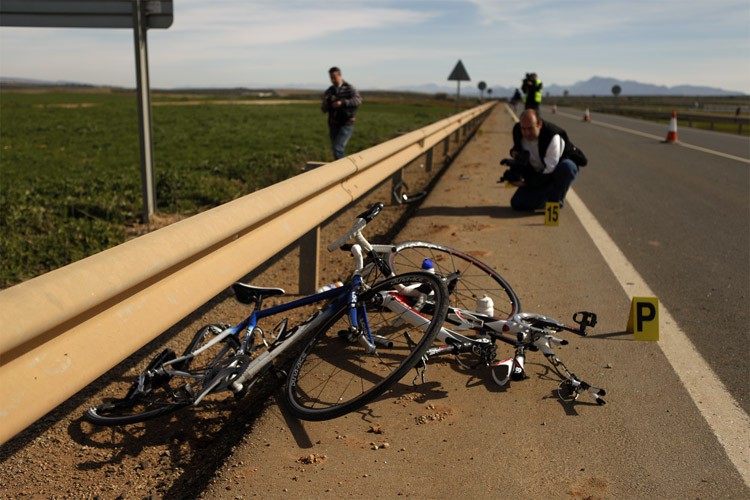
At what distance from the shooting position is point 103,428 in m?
3.60

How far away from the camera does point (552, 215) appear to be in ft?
26.3

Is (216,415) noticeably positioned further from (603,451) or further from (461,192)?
(461,192)

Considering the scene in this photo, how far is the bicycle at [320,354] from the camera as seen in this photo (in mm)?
3391

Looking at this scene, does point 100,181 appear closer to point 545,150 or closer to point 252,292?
point 545,150

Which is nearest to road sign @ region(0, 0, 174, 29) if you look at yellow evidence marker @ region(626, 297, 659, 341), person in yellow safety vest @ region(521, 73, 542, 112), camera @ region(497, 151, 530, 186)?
camera @ region(497, 151, 530, 186)

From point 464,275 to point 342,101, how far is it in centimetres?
760

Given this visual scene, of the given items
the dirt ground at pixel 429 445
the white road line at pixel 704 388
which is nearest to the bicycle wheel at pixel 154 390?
the dirt ground at pixel 429 445

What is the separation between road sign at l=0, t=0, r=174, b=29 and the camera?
8.77 m

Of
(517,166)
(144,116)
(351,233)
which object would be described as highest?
(144,116)

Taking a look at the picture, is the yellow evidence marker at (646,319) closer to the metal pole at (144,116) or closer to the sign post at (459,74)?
the metal pole at (144,116)

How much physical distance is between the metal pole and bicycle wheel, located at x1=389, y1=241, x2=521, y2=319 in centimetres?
460

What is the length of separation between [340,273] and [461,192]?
173 inches

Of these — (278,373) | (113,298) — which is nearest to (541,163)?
(278,373)

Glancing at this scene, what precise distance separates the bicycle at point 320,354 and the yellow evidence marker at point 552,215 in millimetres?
4047
